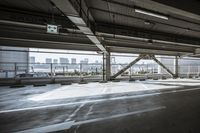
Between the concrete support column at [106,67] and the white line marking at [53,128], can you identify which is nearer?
the white line marking at [53,128]

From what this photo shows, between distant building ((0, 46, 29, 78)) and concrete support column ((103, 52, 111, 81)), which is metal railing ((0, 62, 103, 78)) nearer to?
distant building ((0, 46, 29, 78))

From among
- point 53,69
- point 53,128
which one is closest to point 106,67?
point 53,69

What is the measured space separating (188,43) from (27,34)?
10765 mm

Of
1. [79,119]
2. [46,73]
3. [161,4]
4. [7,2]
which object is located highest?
[7,2]

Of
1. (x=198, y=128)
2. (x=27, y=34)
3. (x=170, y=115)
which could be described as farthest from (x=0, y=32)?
(x=198, y=128)

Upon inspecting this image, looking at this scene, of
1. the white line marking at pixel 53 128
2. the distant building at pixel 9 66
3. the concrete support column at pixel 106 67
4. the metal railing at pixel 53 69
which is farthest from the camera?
the concrete support column at pixel 106 67

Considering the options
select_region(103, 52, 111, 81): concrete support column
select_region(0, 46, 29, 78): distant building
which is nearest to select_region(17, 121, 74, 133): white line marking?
select_region(0, 46, 29, 78): distant building

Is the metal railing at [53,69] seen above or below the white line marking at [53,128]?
above

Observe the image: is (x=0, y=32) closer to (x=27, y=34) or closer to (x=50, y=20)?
(x=27, y=34)

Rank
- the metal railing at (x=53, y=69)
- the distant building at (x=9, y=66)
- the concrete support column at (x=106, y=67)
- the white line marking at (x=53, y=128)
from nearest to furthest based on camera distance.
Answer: the white line marking at (x=53, y=128) < the distant building at (x=9, y=66) < the metal railing at (x=53, y=69) < the concrete support column at (x=106, y=67)

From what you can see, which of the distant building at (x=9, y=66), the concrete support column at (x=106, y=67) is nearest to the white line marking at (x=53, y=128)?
the distant building at (x=9, y=66)

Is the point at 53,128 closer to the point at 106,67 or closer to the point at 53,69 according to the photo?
the point at 53,69

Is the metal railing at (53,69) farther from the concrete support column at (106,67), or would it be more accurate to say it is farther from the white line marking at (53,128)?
the white line marking at (53,128)

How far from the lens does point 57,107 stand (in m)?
4.11
